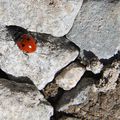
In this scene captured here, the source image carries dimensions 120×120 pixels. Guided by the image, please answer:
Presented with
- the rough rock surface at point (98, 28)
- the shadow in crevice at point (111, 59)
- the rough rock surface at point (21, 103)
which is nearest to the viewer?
the rough rock surface at point (21, 103)

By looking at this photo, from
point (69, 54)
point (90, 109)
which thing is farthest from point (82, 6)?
point (90, 109)

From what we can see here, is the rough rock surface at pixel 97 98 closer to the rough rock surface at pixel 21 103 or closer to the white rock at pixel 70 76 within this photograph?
the white rock at pixel 70 76

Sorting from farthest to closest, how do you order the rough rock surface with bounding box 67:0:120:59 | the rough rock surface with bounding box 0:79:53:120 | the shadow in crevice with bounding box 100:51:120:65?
the shadow in crevice with bounding box 100:51:120:65
the rough rock surface with bounding box 67:0:120:59
the rough rock surface with bounding box 0:79:53:120

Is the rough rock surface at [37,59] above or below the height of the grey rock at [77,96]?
above

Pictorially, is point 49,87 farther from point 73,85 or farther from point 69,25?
point 69,25

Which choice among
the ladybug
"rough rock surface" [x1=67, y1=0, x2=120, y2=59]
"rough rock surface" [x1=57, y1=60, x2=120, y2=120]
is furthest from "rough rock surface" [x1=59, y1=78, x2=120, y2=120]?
the ladybug

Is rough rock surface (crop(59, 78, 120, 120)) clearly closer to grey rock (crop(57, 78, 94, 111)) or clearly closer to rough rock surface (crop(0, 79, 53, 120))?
grey rock (crop(57, 78, 94, 111))

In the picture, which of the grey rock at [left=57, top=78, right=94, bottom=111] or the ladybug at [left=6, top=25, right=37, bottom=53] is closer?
the ladybug at [left=6, top=25, right=37, bottom=53]

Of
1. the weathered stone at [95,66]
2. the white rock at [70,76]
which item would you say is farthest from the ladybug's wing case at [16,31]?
the weathered stone at [95,66]
